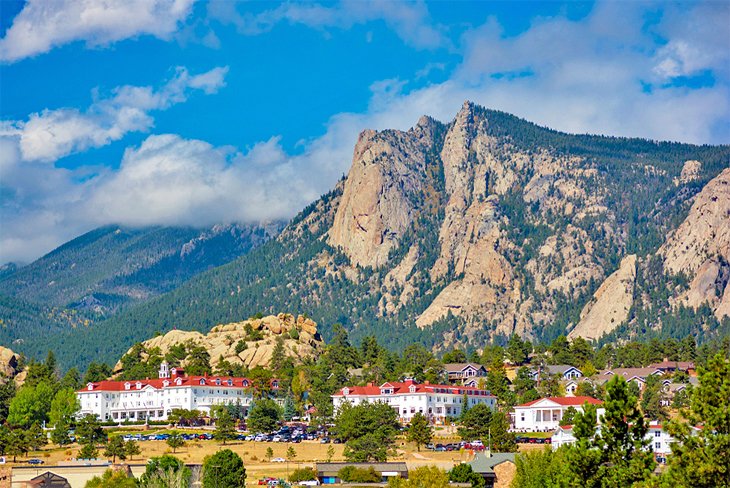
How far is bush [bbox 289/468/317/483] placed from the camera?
6373 inches

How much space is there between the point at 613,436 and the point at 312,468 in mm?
82510

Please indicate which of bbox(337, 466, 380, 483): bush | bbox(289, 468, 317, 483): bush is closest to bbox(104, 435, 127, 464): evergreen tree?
bbox(289, 468, 317, 483): bush

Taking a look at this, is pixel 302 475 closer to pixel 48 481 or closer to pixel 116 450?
pixel 48 481

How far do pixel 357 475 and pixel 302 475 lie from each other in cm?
736

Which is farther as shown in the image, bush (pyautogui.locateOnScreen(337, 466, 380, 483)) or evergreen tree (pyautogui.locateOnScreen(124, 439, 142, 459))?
evergreen tree (pyautogui.locateOnScreen(124, 439, 142, 459))

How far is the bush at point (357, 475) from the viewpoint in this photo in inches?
6309

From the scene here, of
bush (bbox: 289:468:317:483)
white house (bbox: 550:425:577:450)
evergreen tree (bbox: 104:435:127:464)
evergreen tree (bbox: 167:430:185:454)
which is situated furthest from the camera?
evergreen tree (bbox: 167:430:185:454)

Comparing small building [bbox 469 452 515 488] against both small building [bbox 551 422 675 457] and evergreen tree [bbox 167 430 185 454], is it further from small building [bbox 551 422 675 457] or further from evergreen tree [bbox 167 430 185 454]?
evergreen tree [bbox 167 430 185 454]

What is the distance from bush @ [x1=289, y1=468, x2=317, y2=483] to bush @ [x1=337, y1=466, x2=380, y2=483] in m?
3.45

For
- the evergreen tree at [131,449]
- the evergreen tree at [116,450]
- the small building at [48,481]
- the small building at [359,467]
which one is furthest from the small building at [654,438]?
the small building at [48,481]

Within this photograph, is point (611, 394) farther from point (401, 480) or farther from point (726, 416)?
point (401, 480)

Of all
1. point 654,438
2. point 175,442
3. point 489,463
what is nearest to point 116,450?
point 175,442

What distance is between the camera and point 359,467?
166 meters

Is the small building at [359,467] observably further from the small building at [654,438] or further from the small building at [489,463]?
the small building at [654,438]
